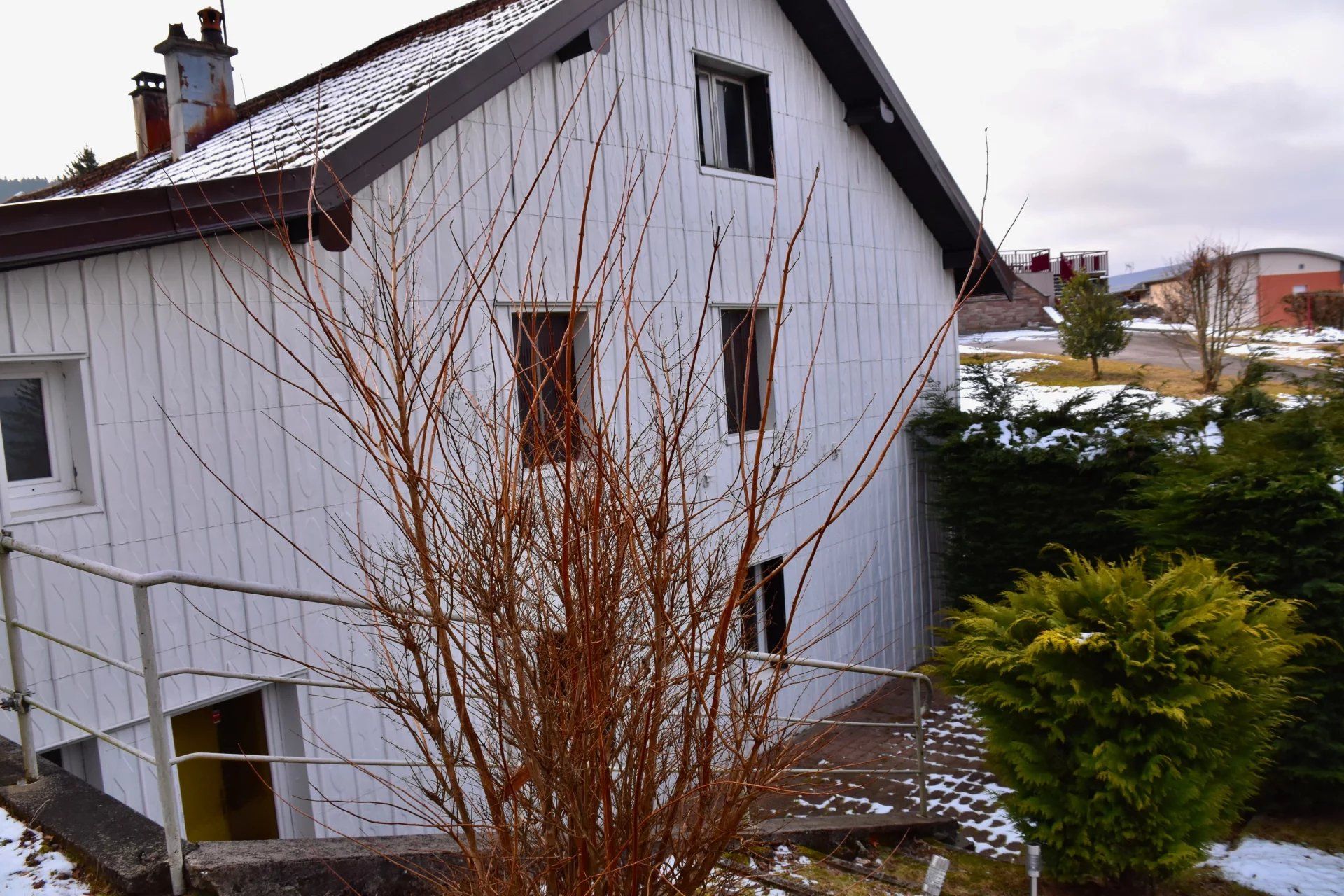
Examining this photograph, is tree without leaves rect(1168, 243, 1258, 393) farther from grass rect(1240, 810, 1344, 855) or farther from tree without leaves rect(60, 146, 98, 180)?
tree without leaves rect(60, 146, 98, 180)

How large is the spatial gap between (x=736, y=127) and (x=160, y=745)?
8074 mm

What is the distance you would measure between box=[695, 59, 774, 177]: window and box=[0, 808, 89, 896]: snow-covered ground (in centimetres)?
755

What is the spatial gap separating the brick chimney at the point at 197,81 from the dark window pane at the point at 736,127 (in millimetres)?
4441

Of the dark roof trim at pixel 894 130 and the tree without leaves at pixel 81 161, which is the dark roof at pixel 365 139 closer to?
the dark roof trim at pixel 894 130

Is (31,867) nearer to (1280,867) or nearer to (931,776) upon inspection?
(931,776)

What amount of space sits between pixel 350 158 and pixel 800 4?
6.06m

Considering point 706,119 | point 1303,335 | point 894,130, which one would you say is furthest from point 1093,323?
point 706,119

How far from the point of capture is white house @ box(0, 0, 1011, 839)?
4.71 meters

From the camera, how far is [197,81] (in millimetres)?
8055

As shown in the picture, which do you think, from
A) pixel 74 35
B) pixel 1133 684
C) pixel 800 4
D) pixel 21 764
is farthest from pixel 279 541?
pixel 800 4

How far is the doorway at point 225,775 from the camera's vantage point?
5.57m

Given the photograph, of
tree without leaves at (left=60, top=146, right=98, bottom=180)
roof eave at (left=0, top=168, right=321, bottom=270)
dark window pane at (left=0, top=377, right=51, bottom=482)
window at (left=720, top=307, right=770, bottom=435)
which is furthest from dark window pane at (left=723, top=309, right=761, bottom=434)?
tree without leaves at (left=60, top=146, right=98, bottom=180)

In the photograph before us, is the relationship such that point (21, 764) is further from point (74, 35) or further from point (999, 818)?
point (999, 818)

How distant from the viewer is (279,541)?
5664 millimetres
